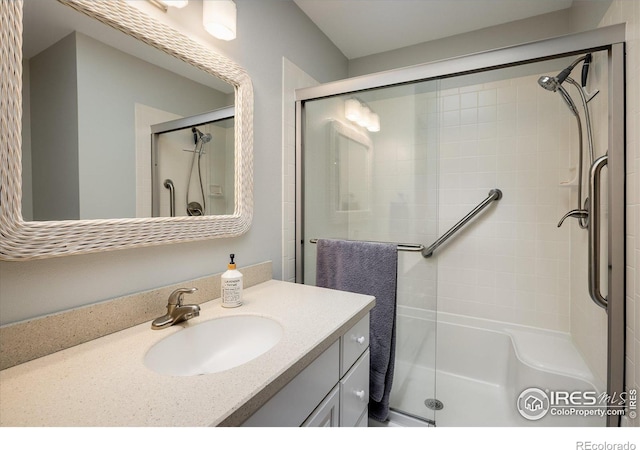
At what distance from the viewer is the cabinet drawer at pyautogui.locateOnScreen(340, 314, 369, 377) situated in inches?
35.8

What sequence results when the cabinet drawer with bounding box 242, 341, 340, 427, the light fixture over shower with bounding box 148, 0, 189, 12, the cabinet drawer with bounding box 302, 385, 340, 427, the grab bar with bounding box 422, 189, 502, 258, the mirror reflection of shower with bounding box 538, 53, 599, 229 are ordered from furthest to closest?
the grab bar with bounding box 422, 189, 502, 258
the mirror reflection of shower with bounding box 538, 53, 599, 229
the light fixture over shower with bounding box 148, 0, 189, 12
the cabinet drawer with bounding box 302, 385, 340, 427
the cabinet drawer with bounding box 242, 341, 340, 427

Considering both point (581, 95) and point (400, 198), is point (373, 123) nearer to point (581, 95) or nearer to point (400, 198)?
point (400, 198)

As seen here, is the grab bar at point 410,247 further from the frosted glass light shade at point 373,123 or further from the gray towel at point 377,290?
the frosted glass light shade at point 373,123

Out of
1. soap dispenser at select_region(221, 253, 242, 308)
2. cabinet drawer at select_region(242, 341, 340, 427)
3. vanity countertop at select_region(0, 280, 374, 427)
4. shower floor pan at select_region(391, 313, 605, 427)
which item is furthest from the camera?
shower floor pan at select_region(391, 313, 605, 427)

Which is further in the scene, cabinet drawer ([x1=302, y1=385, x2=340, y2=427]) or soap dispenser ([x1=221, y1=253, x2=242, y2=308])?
soap dispenser ([x1=221, y1=253, x2=242, y2=308])

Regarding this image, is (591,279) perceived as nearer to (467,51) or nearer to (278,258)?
(278,258)

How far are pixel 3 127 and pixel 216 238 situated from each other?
0.65 m

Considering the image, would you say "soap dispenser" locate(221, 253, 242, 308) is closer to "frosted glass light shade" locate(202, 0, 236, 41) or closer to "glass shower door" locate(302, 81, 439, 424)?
"glass shower door" locate(302, 81, 439, 424)

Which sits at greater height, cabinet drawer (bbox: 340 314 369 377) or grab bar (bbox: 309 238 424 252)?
grab bar (bbox: 309 238 424 252)

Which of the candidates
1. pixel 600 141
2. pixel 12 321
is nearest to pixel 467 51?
pixel 600 141

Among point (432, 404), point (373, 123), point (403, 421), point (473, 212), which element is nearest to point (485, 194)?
point (473, 212)

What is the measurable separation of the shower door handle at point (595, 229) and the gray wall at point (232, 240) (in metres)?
1.36

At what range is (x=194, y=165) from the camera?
107cm

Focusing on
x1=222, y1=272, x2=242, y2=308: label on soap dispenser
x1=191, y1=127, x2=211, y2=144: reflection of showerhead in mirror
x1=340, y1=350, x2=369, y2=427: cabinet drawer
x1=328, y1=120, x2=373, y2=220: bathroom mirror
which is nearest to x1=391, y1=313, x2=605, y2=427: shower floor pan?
x1=340, y1=350, x2=369, y2=427: cabinet drawer
